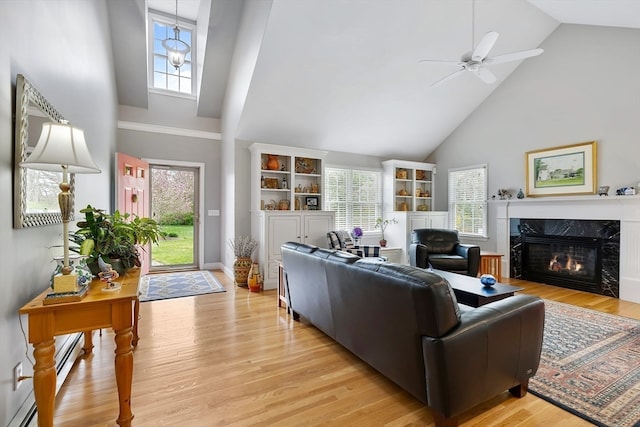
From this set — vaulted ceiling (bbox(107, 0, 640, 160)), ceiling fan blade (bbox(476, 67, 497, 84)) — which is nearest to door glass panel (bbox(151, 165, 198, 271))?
vaulted ceiling (bbox(107, 0, 640, 160))

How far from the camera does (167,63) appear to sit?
5.83 metres

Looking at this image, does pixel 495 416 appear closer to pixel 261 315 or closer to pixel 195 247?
pixel 261 315

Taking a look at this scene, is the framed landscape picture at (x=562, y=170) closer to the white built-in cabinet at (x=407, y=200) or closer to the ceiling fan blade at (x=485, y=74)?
the white built-in cabinet at (x=407, y=200)

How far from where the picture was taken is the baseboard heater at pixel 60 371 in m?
1.62

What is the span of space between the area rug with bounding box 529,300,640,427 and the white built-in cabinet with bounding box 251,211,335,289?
3269 mm

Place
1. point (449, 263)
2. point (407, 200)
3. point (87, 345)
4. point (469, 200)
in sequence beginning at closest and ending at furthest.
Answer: point (87, 345) → point (449, 263) → point (469, 200) → point (407, 200)

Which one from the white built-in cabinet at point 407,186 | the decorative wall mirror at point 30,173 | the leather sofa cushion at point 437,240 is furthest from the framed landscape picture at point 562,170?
the decorative wall mirror at point 30,173

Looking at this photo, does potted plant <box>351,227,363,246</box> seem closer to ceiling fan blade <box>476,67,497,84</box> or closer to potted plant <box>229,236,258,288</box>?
potted plant <box>229,236,258,288</box>

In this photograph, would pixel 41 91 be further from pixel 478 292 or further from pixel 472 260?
pixel 472 260

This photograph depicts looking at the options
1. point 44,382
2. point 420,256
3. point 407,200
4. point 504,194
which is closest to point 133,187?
point 44,382

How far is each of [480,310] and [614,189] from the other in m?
4.23

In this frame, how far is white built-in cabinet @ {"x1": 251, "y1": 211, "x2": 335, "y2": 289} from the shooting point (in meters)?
4.78

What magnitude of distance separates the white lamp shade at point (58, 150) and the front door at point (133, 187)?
3.22 m

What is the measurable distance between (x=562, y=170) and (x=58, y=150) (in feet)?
20.4
